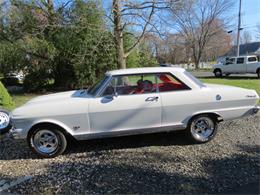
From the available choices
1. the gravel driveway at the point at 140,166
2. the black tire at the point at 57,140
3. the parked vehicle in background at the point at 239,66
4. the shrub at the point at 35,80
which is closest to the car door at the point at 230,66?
the parked vehicle in background at the point at 239,66

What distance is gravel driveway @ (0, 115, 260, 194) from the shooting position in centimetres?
392

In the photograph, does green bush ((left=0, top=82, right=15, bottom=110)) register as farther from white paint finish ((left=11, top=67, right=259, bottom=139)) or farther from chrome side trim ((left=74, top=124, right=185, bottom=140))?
chrome side trim ((left=74, top=124, right=185, bottom=140))

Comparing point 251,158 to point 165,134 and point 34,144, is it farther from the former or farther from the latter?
point 34,144

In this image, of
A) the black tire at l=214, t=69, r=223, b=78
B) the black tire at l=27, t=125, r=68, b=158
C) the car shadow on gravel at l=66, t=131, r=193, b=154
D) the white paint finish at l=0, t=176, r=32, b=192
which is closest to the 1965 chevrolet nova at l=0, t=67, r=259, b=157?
the black tire at l=27, t=125, r=68, b=158

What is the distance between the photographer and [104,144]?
5.77 m

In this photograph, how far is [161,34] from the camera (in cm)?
1439

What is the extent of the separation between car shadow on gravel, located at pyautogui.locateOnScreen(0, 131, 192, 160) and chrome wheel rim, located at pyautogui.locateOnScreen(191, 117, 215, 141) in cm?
25

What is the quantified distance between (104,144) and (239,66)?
20535 mm

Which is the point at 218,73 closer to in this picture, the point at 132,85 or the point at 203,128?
the point at 203,128

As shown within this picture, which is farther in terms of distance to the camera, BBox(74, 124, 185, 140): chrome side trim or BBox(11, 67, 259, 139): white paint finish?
BBox(74, 124, 185, 140): chrome side trim

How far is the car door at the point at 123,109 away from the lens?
5.20 m

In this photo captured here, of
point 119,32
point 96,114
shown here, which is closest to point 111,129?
point 96,114

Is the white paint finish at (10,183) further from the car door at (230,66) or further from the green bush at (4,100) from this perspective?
the car door at (230,66)

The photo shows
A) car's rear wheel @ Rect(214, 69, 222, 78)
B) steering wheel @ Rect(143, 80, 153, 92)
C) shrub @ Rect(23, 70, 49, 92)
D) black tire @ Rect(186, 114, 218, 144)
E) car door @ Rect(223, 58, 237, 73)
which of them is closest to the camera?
steering wheel @ Rect(143, 80, 153, 92)
